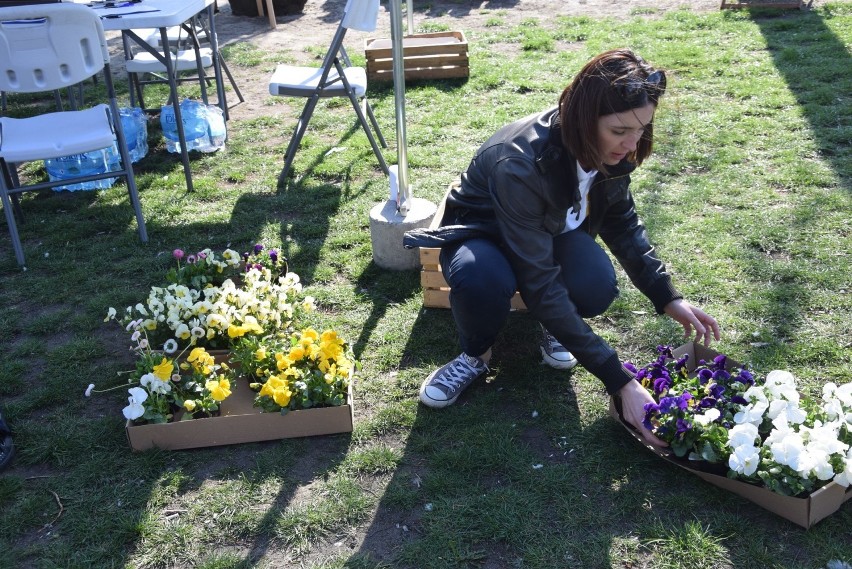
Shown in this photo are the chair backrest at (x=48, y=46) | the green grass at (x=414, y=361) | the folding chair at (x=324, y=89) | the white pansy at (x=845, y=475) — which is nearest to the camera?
the white pansy at (x=845, y=475)

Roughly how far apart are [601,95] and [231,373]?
1.70 m

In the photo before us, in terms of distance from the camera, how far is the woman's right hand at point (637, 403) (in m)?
2.52

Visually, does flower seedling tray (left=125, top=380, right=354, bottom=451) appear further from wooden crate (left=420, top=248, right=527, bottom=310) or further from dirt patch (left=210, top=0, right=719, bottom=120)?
dirt patch (left=210, top=0, right=719, bottom=120)

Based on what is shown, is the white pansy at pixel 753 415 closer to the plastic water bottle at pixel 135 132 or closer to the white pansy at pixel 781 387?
the white pansy at pixel 781 387

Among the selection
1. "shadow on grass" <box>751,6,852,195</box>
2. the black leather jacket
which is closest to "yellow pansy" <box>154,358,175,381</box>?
the black leather jacket

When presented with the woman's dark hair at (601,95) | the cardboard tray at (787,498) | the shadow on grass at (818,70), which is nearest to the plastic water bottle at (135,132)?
the woman's dark hair at (601,95)

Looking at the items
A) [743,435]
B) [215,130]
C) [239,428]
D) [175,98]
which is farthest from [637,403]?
[215,130]

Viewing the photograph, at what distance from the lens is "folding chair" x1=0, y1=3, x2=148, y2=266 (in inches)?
155

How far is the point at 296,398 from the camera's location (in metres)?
2.82

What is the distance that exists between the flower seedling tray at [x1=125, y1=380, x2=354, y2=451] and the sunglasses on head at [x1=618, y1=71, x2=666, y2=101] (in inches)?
55.8

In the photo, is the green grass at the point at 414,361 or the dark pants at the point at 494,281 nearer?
the green grass at the point at 414,361

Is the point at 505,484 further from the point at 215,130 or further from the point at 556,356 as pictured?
the point at 215,130

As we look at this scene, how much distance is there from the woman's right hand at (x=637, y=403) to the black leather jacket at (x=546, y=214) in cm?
3

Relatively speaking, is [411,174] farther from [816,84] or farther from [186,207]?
[816,84]
